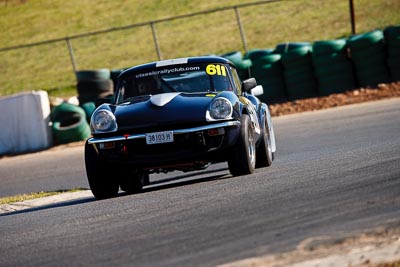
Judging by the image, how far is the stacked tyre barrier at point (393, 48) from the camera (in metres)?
20.6

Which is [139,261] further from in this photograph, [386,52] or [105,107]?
[386,52]

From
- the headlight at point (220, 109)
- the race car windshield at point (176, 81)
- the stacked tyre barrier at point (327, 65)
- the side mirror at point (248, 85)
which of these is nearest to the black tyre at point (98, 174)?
the race car windshield at point (176, 81)

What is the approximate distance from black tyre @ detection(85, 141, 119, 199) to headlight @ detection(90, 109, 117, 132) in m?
0.23

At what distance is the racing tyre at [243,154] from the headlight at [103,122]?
1213 mm

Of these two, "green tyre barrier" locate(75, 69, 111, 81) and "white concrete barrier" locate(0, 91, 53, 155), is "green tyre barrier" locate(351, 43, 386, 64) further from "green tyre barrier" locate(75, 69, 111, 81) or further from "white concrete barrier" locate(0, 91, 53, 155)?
"white concrete barrier" locate(0, 91, 53, 155)

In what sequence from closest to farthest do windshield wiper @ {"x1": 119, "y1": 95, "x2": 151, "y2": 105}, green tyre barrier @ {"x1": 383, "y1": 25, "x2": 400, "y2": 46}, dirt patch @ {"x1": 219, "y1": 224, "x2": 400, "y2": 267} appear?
dirt patch @ {"x1": 219, "y1": 224, "x2": 400, "y2": 267}, windshield wiper @ {"x1": 119, "y1": 95, "x2": 151, "y2": 105}, green tyre barrier @ {"x1": 383, "y1": 25, "x2": 400, "y2": 46}

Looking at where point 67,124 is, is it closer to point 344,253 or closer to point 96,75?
point 96,75

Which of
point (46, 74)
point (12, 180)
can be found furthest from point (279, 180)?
point (46, 74)

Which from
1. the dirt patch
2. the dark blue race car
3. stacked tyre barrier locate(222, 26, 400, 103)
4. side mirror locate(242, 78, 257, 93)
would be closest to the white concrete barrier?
stacked tyre barrier locate(222, 26, 400, 103)

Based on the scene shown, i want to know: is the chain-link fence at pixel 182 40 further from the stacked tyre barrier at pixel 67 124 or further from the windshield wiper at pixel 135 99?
the windshield wiper at pixel 135 99

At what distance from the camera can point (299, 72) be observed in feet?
70.3

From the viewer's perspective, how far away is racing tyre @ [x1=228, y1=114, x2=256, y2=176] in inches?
399

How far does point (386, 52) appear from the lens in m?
21.0

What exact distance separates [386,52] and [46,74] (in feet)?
43.5
